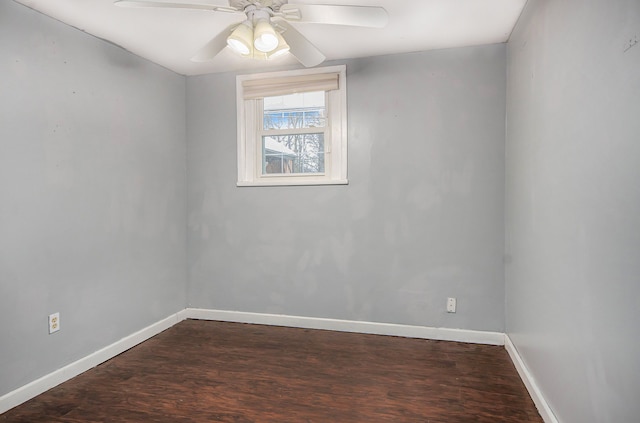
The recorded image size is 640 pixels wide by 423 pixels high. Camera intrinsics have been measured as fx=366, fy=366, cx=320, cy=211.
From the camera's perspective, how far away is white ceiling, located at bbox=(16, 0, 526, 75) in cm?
212

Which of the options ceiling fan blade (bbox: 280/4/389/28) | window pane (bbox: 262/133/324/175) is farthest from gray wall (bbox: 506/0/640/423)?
window pane (bbox: 262/133/324/175)

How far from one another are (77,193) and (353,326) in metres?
2.23

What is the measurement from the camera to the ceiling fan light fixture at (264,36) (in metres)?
1.71

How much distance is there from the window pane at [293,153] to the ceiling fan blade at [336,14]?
56.1 inches

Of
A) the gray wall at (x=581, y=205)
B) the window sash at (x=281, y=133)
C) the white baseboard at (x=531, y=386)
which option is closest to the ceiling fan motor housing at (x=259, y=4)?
the gray wall at (x=581, y=205)

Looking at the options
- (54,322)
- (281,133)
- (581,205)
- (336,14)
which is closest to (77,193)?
(54,322)

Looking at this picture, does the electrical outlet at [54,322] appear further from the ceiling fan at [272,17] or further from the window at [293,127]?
the ceiling fan at [272,17]

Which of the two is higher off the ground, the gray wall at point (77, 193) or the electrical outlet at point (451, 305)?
the gray wall at point (77, 193)

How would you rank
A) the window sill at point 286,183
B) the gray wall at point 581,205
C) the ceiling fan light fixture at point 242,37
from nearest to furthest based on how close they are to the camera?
the gray wall at point 581,205, the ceiling fan light fixture at point 242,37, the window sill at point 286,183

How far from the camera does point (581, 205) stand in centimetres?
140

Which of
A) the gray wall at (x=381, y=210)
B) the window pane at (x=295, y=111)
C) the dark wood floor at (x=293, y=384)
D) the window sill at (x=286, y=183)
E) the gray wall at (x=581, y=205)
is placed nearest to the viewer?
the gray wall at (x=581, y=205)

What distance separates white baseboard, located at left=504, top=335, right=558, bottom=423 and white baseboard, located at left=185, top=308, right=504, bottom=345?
236 millimetres

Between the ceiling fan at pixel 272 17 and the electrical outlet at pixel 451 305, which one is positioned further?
the electrical outlet at pixel 451 305

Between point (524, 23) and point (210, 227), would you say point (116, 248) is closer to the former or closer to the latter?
point (210, 227)
